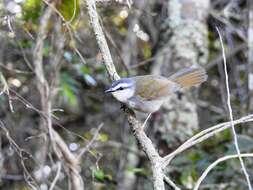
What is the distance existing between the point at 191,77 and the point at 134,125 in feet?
3.38

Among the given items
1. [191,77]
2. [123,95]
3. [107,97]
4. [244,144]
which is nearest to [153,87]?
[191,77]

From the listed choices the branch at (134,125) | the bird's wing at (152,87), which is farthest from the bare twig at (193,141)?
the bird's wing at (152,87)

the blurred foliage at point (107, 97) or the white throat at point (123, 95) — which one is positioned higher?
the white throat at point (123, 95)

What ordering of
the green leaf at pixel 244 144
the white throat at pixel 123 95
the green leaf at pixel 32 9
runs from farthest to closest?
the green leaf at pixel 32 9 < the green leaf at pixel 244 144 < the white throat at pixel 123 95

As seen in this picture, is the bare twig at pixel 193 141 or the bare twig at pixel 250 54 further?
the bare twig at pixel 250 54

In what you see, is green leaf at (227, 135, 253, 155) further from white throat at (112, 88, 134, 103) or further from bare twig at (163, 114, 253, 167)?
bare twig at (163, 114, 253, 167)

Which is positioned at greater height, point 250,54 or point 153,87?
point 153,87

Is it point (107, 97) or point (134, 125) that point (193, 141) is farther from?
point (107, 97)

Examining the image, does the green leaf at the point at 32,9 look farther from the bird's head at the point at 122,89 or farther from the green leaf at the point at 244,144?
the green leaf at the point at 244,144

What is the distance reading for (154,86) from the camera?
346 centimetres

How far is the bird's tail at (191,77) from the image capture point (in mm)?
3439

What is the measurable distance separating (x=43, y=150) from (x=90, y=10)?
1818mm

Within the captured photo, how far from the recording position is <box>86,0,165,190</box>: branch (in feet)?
7.09

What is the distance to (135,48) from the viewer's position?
5609 mm
